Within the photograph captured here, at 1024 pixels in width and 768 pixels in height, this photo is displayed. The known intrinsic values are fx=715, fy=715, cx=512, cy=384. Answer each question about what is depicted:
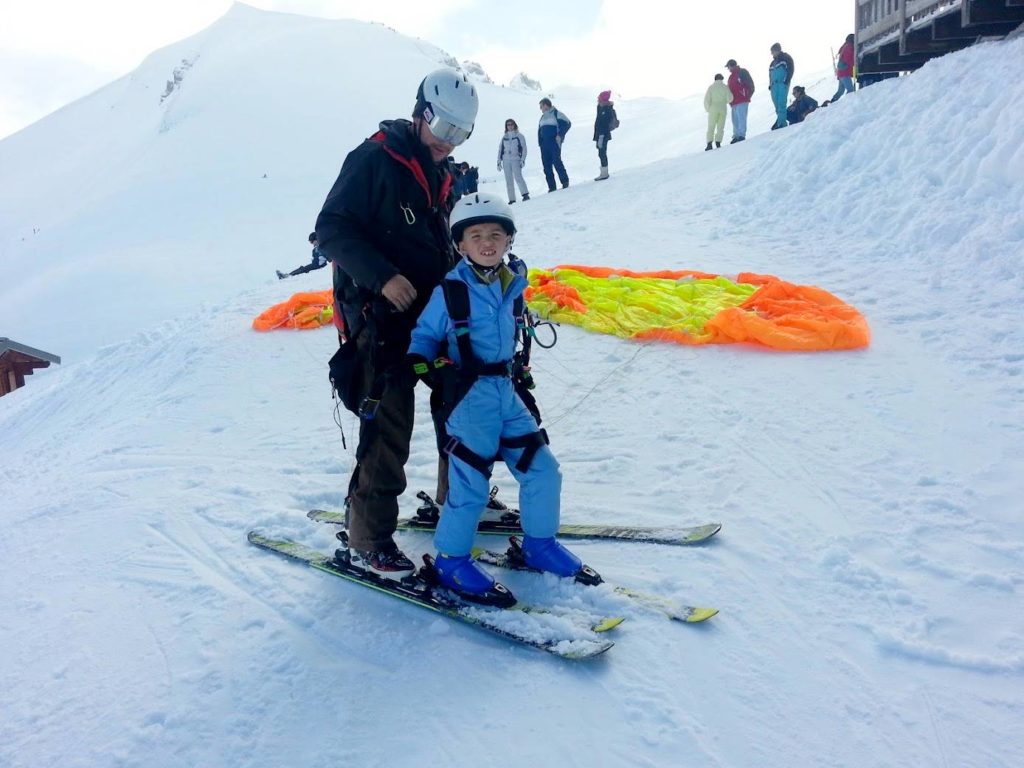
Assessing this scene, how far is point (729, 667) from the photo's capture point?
8.20 ft

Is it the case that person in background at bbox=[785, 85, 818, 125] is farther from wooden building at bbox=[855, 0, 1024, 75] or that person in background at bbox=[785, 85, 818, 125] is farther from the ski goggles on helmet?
the ski goggles on helmet

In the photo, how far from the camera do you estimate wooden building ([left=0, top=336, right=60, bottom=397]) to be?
16.4 meters

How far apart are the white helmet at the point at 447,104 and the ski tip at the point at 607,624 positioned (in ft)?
6.89

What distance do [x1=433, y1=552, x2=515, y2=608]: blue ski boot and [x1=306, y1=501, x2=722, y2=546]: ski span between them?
48 cm

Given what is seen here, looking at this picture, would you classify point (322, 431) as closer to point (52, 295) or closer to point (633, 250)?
point (633, 250)

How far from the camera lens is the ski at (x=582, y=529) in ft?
10.8

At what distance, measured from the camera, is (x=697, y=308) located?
6.34 m

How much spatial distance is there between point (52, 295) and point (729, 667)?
2911 cm

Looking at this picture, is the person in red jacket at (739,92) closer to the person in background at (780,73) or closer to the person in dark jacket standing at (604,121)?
the person in background at (780,73)

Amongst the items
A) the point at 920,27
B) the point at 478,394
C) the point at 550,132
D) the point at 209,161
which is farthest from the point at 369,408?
the point at 209,161

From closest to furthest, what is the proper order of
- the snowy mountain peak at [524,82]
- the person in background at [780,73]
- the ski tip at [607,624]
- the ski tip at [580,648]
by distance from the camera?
the ski tip at [580,648] → the ski tip at [607,624] → the person in background at [780,73] → the snowy mountain peak at [524,82]

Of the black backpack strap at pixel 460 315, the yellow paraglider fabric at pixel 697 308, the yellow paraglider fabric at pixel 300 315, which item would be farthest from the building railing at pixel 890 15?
the black backpack strap at pixel 460 315

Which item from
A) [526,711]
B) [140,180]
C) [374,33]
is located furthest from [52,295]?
[374,33]

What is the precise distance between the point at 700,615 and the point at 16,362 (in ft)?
62.3
